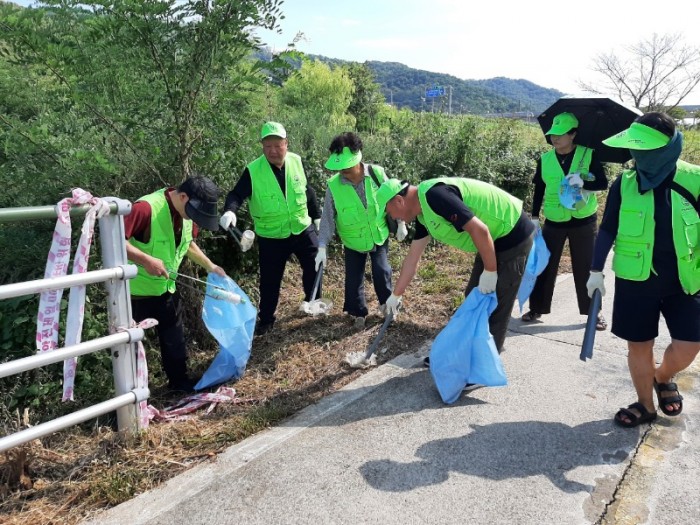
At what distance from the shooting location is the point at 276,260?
4227 millimetres

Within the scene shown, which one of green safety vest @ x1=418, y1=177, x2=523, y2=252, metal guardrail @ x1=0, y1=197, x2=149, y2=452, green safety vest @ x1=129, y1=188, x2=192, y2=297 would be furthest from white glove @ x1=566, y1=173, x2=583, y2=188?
metal guardrail @ x1=0, y1=197, x2=149, y2=452

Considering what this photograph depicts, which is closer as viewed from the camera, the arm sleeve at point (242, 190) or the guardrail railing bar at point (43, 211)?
the guardrail railing bar at point (43, 211)

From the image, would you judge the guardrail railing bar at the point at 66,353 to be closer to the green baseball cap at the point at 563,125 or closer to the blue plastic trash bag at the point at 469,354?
the blue plastic trash bag at the point at 469,354

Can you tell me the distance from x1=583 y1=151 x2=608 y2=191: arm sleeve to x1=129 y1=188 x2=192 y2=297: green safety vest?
3.12 meters

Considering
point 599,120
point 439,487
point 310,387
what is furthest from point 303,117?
point 439,487

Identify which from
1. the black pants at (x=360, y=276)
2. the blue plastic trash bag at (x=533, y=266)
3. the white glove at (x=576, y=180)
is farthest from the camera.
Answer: the black pants at (x=360, y=276)

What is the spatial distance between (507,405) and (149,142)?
296 cm

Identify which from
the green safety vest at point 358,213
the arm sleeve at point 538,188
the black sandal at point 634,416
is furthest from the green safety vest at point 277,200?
the black sandal at point 634,416

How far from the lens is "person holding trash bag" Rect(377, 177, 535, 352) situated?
2.90 metres

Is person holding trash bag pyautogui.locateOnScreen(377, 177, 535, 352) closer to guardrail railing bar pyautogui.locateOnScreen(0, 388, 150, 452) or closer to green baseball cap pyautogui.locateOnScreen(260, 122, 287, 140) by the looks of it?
green baseball cap pyautogui.locateOnScreen(260, 122, 287, 140)

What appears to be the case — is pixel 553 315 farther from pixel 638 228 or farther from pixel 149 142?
pixel 149 142

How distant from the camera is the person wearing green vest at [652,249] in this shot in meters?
2.51

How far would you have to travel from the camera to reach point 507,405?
3064mm

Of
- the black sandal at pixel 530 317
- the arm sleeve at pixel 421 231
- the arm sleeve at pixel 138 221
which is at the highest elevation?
the arm sleeve at pixel 138 221
